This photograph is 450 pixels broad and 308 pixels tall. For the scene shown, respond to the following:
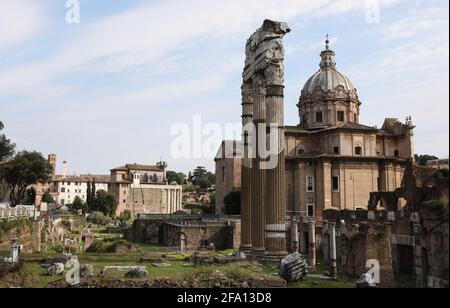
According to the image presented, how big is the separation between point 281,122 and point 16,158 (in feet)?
112

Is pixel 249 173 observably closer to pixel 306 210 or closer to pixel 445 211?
pixel 445 211

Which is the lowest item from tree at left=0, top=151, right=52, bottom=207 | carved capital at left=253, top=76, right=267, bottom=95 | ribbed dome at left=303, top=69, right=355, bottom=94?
tree at left=0, top=151, right=52, bottom=207

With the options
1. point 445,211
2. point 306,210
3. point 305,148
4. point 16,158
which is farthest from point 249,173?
point 16,158

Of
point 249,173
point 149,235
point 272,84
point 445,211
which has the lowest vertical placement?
point 149,235

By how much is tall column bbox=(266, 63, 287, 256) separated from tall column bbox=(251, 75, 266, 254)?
0.78 m

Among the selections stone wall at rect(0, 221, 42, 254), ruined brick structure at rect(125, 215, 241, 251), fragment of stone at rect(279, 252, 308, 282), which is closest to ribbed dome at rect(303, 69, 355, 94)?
ruined brick structure at rect(125, 215, 241, 251)

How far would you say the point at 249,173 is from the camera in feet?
68.3

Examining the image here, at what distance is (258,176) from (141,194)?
67.8 meters

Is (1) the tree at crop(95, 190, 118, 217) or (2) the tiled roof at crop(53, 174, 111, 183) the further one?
(2) the tiled roof at crop(53, 174, 111, 183)

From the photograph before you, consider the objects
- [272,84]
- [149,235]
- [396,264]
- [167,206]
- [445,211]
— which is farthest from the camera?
[167,206]

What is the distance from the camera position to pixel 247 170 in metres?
21.0

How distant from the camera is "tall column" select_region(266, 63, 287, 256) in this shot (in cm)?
1766

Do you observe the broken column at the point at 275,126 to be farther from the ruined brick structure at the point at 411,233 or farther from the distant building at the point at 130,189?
the distant building at the point at 130,189

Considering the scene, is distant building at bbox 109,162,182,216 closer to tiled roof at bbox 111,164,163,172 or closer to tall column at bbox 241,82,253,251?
tiled roof at bbox 111,164,163,172
